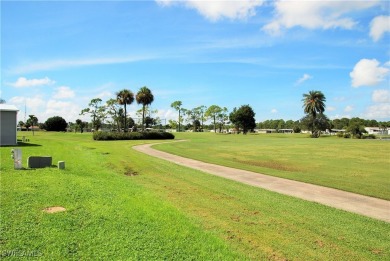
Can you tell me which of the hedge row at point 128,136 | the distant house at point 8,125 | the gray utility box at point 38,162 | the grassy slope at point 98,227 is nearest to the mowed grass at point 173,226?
the grassy slope at point 98,227

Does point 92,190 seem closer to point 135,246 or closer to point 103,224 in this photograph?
point 103,224

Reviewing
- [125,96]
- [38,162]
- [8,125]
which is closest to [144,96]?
[125,96]

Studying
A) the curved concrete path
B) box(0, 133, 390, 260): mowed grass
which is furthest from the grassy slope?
the curved concrete path

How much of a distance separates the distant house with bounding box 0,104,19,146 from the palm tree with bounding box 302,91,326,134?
279 feet

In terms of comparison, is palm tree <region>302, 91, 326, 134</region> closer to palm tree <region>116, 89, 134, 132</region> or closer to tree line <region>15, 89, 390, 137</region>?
tree line <region>15, 89, 390, 137</region>

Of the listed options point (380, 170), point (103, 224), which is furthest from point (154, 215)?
point (380, 170)

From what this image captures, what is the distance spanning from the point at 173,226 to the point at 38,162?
30.4ft

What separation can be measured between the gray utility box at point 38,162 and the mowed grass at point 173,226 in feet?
9.21

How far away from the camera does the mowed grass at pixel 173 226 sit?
5.33m

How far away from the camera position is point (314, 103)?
97.2m

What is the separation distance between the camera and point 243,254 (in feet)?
17.6

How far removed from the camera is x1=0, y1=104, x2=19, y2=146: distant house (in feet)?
91.9

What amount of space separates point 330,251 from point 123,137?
50.2 m

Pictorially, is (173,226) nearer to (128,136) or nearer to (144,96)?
(128,136)
